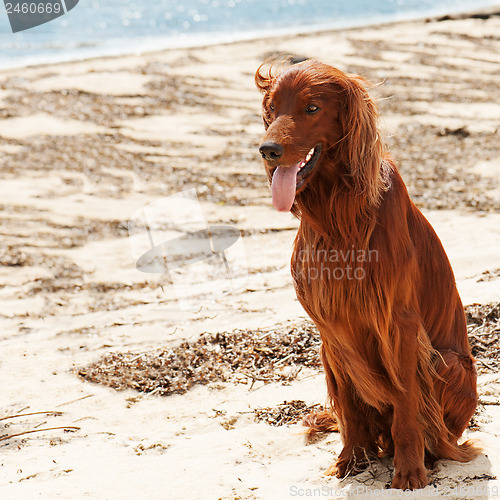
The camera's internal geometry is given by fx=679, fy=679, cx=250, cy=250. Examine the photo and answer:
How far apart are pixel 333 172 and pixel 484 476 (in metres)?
1.47

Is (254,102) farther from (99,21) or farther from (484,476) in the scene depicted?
(99,21)

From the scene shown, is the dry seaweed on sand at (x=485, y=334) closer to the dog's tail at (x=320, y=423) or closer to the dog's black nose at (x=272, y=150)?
the dog's tail at (x=320, y=423)

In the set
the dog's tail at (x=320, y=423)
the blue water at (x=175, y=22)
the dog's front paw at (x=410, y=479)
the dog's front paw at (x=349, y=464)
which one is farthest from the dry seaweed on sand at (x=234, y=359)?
the blue water at (x=175, y=22)

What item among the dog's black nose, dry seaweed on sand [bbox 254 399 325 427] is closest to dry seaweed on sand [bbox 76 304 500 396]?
dry seaweed on sand [bbox 254 399 325 427]

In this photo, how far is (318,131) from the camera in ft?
8.60

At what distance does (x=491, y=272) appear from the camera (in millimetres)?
4992

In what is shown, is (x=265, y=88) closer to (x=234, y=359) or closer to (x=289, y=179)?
(x=289, y=179)

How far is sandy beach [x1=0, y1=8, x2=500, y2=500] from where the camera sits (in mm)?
3348

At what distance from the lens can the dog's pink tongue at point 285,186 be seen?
261 cm

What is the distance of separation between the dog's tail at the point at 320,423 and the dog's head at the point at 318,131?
145 cm

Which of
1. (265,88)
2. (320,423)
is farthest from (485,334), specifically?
(265,88)

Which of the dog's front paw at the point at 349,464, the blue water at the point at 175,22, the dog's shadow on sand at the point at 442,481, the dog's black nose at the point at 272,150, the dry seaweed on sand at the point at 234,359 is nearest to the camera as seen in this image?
the dog's black nose at the point at 272,150

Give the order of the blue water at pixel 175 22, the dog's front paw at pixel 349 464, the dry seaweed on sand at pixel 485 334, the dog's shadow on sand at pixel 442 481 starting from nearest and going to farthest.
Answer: the dog's shadow on sand at pixel 442 481 → the dog's front paw at pixel 349 464 → the dry seaweed on sand at pixel 485 334 → the blue water at pixel 175 22

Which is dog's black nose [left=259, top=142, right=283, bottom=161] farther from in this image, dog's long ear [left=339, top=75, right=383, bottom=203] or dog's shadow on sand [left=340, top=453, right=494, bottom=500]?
dog's shadow on sand [left=340, top=453, right=494, bottom=500]
